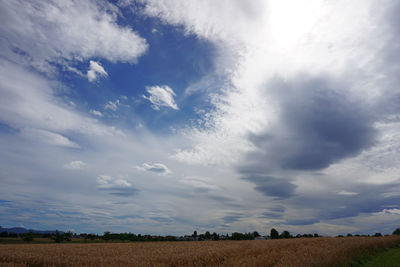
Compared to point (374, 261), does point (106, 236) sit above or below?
above

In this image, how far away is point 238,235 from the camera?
158000 mm

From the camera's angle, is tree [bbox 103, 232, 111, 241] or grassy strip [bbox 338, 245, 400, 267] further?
tree [bbox 103, 232, 111, 241]

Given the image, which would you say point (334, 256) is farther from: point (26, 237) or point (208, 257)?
point (26, 237)

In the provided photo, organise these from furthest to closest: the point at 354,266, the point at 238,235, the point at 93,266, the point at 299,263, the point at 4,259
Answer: the point at 238,235 → the point at 4,259 → the point at 354,266 → the point at 93,266 → the point at 299,263

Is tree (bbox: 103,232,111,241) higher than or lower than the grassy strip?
higher

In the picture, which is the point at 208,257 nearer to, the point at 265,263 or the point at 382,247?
the point at 265,263

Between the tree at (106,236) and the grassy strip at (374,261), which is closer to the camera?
the grassy strip at (374,261)

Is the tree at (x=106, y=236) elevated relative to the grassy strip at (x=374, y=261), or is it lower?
elevated

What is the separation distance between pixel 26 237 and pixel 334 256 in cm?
13182

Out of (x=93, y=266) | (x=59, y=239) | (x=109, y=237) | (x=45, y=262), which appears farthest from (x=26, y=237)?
(x=93, y=266)

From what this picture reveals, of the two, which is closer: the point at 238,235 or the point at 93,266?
the point at 93,266

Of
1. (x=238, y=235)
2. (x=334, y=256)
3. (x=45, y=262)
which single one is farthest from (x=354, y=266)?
(x=238, y=235)

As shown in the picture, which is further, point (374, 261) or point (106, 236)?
point (106, 236)

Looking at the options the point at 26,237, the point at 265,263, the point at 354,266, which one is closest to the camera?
the point at 265,263
